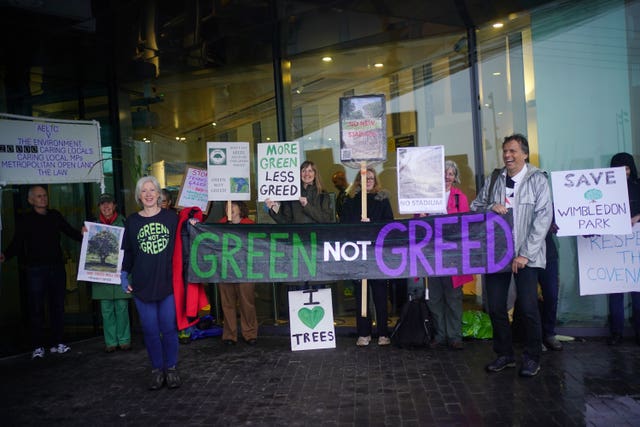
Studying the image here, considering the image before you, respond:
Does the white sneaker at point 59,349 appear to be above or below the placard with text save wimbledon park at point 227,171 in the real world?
below

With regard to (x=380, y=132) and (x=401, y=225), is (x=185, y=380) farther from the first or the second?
(x=380, y=132)

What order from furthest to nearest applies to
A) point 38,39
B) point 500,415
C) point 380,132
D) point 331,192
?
point 331,192 → point 38,39 → point 380,132 → point 500,415

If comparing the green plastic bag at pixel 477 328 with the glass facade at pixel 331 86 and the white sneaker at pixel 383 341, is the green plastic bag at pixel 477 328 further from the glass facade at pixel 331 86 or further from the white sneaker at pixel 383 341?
the white sneaker at pixel 383 341

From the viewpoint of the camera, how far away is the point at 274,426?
4645 mm

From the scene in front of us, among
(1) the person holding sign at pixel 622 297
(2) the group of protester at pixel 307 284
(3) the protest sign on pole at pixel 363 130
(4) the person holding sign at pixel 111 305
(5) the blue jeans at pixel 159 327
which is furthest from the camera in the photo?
(4) the person holding sign at pixel 111 305

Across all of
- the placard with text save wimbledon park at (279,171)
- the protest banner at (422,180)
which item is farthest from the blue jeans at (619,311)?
the placard with text save wimbledon park at (279,171)

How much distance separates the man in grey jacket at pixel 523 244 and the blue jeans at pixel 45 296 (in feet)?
17.1

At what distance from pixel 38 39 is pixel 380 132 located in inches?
181

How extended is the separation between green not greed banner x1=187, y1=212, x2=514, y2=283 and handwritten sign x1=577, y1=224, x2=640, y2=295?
1.49m

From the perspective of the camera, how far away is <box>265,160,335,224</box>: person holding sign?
7012mm

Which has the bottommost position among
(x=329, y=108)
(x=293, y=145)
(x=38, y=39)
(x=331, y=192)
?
(x=331, y=192)

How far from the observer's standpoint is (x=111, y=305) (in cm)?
746

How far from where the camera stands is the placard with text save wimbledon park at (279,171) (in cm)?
690

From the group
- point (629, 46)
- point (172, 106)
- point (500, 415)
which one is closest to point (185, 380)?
point (500, 415)
